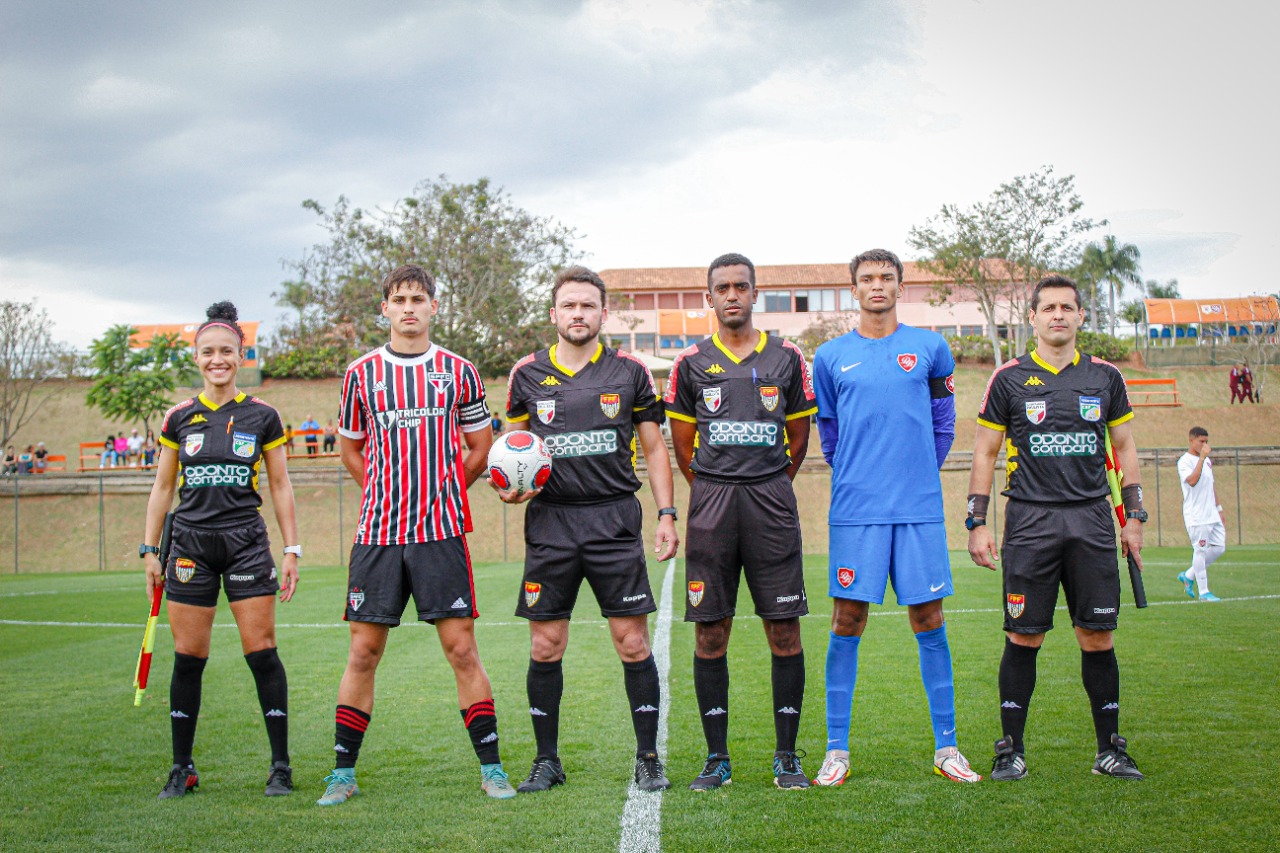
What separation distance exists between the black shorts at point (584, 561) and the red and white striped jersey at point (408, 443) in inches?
15.6

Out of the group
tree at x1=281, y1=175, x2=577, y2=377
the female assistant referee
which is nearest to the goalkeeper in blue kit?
the female assistant referee

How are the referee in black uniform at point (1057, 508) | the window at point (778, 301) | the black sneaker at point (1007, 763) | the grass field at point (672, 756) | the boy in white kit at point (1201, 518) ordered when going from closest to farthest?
1. the grass field at point (672, 756)
2. the black sneaker at point (1007, 763)
3. the referee in black uniform at point (1057, 508)
4. the boy in white kit at point (1201, 518)
5. the window at point (778, 301)

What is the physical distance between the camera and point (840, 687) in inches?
187

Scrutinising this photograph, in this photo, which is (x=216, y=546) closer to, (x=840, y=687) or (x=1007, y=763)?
(x=840, y=687)

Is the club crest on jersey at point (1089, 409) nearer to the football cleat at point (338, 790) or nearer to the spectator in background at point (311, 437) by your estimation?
the football cleat at point (338, 790)

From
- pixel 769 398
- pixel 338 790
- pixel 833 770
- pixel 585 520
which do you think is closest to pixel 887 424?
pixel 769 398

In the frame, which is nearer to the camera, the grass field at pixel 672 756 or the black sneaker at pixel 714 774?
the grass field at pixel 672 756

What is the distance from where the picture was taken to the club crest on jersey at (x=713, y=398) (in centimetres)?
478

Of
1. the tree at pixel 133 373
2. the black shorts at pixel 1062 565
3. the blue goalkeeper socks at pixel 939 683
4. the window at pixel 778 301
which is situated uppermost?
the window at pixel 778 301

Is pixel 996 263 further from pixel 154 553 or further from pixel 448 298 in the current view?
pixel 154 553

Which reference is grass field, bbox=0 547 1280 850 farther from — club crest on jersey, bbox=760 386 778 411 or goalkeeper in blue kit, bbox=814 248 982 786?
club crest on jersey, bbox=760 386 778 411

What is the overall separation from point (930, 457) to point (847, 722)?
130 centimetres

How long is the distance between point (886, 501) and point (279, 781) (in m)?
3.13

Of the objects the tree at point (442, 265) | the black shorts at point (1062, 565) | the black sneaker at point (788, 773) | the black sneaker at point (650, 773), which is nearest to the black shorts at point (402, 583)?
the black sneaker at point (650, 773)
